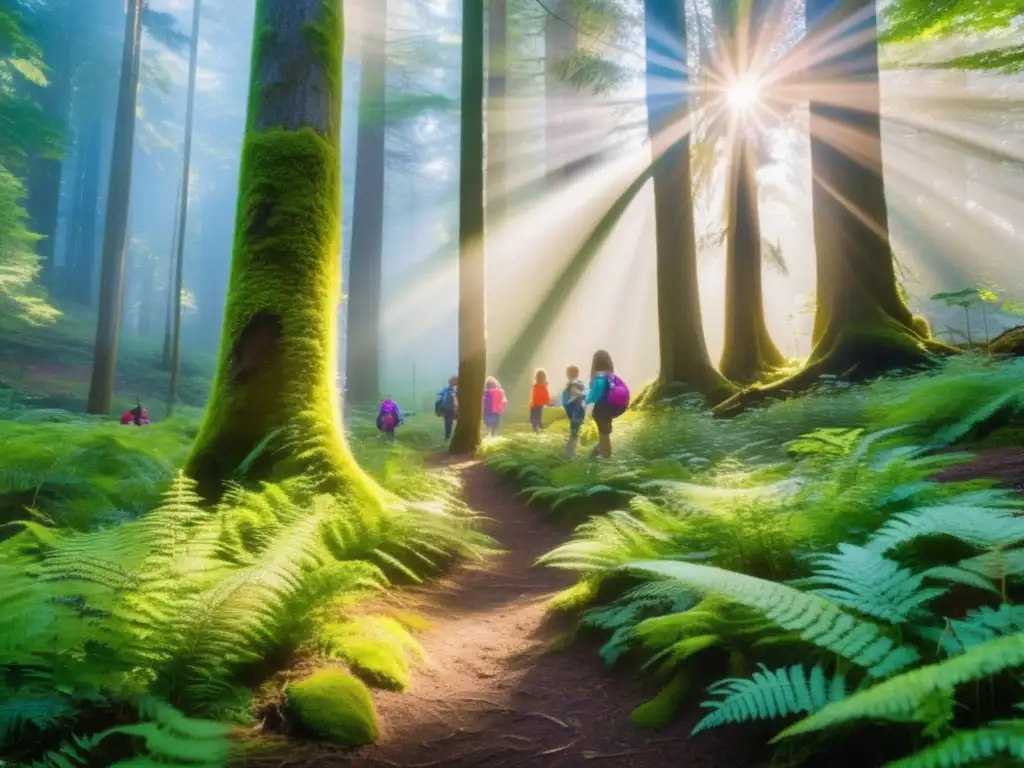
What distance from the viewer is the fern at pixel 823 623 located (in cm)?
170

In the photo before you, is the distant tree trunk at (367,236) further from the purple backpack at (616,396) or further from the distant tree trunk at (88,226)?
the distant tree trunk at (88,226)

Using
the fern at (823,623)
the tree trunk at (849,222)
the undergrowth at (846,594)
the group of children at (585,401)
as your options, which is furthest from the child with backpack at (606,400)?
the fern at (823,623)

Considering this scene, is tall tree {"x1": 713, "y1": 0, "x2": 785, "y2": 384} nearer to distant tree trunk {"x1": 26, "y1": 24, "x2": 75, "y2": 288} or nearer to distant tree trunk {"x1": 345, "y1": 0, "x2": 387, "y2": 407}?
distant tree trunk {"x1": 345, "y1": 0, "x2": 387, "y2": 407}

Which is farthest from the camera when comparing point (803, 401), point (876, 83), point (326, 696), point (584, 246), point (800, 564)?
point (584, 246)

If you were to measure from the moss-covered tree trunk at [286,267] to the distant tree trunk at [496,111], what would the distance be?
1340cm

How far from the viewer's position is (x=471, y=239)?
11102mm

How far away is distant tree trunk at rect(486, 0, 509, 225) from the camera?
59.3 feet

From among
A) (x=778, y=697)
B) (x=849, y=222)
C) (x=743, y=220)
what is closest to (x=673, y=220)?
(x=743, y=220)

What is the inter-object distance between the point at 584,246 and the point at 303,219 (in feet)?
46.7

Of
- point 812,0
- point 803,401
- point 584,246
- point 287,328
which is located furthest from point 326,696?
point 584,246

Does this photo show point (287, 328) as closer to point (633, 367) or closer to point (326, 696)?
point (326, 696)

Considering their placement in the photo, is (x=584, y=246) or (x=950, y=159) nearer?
(x=584, y=246)

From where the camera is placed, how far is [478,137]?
36.5ft

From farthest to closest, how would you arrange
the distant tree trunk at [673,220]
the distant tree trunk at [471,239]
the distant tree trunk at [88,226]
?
the distant tree trunk at [88,226], the distant tree trunk at [673,220], the distant tree trunk at [471,239]
